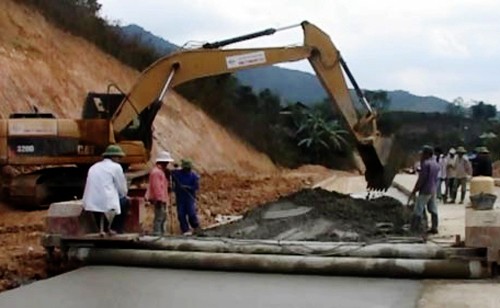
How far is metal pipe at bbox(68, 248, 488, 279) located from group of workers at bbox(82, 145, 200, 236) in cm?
48

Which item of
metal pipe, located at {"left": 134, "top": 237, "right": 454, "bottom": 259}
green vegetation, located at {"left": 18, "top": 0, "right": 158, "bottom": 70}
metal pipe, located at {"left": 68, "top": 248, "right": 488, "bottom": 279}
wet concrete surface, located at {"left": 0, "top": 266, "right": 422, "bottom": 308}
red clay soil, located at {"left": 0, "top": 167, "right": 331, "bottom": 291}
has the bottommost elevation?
red clay soil, located at {"left": 0, "top": 167, "right": 331, "bottom": 291}

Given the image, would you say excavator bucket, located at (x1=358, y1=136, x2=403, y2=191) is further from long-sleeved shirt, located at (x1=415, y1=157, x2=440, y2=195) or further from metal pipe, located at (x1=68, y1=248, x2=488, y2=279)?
metal pipe, located at (x1=68, y1=248, x2=488, y2=279)

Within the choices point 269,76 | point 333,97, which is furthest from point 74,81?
point 269,76

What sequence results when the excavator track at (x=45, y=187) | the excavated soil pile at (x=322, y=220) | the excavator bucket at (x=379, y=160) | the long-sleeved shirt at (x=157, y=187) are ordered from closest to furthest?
the long-sleeved shirt at (x=157, y=187)
the excavated soil pile at (x=322, y=220)
the excavator bucket at (x=379, y=160)
the excavator track at (x=45, y=187)

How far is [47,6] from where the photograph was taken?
35.8 m

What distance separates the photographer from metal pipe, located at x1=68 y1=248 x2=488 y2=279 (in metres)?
11.2

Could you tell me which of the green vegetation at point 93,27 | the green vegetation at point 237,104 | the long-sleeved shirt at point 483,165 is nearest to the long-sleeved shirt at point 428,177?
the long-sleeved shirt at point 483,165

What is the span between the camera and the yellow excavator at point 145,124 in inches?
757

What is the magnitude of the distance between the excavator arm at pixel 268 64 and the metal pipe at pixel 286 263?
7.11m

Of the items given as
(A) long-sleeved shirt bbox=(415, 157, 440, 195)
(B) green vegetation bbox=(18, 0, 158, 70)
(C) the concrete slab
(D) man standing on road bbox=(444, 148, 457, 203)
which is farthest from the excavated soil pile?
(B) green vegetation bbox=(18, 0, 158, 70)

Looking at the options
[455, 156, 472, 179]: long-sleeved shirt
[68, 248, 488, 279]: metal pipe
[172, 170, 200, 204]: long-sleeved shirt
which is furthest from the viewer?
[455, 156, 472, 179]: long-sleeved shirt

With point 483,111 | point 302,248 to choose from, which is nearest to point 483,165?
point 302,248

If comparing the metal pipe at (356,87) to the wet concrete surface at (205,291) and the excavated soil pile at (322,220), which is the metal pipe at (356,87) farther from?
the wet concrete surface at (205,291)

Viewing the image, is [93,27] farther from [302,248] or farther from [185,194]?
[302,248]
